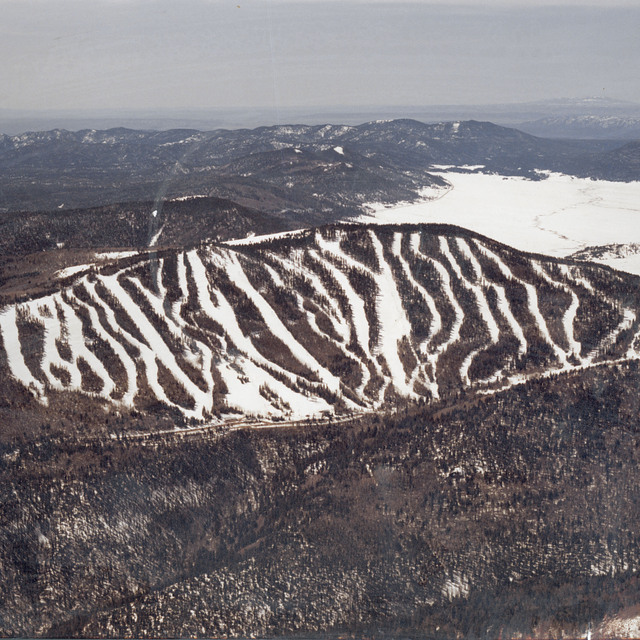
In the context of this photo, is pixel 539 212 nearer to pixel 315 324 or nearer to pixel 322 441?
pixel 315 324

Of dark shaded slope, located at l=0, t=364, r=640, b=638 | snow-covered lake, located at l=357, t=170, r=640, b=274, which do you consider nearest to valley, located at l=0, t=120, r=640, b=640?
dark shaded slope, located at l=0, t=364, r=640, b=638

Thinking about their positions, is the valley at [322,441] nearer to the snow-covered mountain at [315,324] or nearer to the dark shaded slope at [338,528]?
the dark shaded slope at [338,528]

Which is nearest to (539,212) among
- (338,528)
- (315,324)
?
(315,324)

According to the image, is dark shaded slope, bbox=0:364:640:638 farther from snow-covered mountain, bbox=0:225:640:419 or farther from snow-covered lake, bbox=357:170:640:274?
snow-covered lake, bbox=357:170:640:274

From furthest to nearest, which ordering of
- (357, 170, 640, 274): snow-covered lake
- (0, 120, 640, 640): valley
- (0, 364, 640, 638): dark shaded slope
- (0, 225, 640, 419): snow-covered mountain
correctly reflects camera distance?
1. (357, 170, 640, 274): snow-covered lake
2. (0, 225, 640, 419): snow-covered mountain
3. (0, 120, 640, 640): valley
4. (0, 364, 640, 638): dark shaded slope

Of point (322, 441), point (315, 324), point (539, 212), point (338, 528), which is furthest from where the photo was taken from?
point (539, 212)

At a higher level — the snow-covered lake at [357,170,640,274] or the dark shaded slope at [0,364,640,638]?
the snow-covered lake at [357,170,640,274]

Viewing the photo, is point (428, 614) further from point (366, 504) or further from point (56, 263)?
point (56, 263)

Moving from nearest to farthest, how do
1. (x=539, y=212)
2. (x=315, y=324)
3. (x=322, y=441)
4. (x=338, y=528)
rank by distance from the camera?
(x=338, y=528), (x=322, y=441), (x=315, y=324), (x=539, y=212)

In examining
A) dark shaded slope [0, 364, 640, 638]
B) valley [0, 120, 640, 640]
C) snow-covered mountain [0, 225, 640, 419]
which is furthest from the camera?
snow-covered mountain [0, 225, 640, 419]

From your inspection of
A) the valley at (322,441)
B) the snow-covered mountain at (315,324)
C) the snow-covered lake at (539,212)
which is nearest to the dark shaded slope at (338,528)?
the valley at (322,441)
